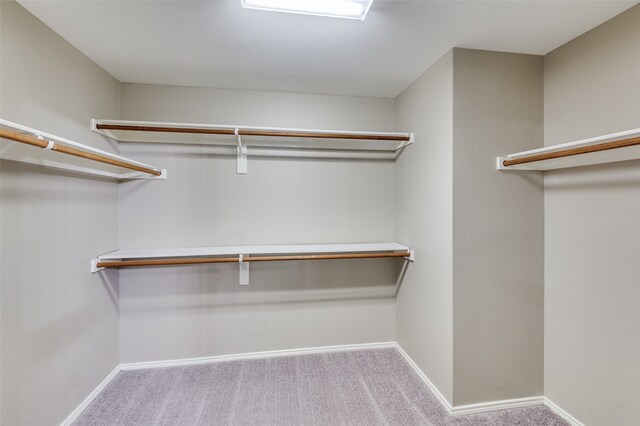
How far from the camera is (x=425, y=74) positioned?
82.7 inches

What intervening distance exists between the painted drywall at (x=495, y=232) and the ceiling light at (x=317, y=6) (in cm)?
76

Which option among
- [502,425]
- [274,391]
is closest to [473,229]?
[502,425]

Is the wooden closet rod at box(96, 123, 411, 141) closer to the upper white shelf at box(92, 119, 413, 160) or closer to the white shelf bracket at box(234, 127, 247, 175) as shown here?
the upper white shelf at box(92, 119, 413, 160)

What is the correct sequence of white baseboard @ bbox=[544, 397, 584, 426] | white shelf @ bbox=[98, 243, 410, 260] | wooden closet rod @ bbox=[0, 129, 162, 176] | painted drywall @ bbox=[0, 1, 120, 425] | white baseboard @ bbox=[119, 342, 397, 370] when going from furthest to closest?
1. white baseboard @ bbox=[119, 342, 397, 370]
2. white shelf @ bbox=[98, 243, 410, 260]
3. white baseboard @ bbox=[544, 397, 584, 426]
4. painted drywall @ bbox=[0, 1, 120, 425]
5. wooden closet rod @ bbox=[0, 129, 162, 176]

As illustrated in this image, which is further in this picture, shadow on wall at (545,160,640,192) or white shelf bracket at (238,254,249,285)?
white shelf bracket at (238,254,249,285)

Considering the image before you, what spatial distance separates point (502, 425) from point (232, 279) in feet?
6.74

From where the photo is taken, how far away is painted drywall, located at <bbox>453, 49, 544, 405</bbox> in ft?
5.92

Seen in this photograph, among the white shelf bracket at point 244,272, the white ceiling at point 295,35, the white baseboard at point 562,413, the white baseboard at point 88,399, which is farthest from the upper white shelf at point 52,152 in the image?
the white baseboard at point 562,413

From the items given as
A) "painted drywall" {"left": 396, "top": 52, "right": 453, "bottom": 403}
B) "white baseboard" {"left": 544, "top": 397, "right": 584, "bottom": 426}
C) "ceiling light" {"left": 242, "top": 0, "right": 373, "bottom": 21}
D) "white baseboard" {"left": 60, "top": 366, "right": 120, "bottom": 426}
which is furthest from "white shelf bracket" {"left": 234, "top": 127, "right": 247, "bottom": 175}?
"white baseboard" {"left": 544, "top": 397, "right": 584, "bottom": 426}

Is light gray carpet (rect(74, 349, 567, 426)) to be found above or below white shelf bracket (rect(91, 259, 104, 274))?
below

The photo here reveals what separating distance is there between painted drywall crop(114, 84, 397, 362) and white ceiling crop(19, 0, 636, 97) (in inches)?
12.9

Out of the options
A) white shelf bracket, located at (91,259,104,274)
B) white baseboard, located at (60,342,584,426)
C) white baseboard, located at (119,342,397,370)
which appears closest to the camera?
white baseboard, located at (60,342,584,426)

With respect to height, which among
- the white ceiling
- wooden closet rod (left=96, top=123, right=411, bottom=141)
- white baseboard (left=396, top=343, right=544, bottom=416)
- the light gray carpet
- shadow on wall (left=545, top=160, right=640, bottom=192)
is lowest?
the light gray carpet

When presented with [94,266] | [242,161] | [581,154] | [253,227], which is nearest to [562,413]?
[581,154]
